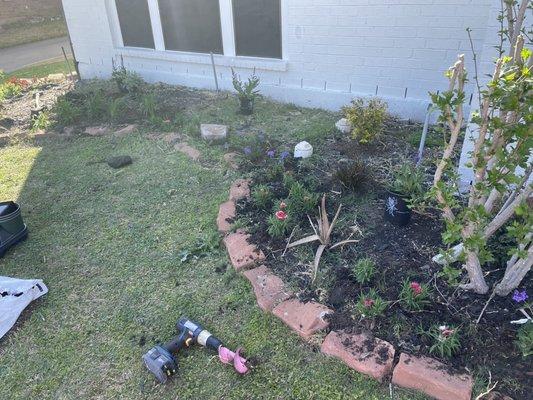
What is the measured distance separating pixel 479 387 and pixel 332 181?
185cm

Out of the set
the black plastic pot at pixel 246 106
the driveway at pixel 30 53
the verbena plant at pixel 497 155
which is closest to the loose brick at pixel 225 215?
the verbena plant at pixel 497 155

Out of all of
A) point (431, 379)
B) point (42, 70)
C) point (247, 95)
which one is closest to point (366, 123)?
point (247, 95)

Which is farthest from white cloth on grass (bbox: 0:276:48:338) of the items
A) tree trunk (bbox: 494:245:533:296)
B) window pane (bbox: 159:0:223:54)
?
window pane (bbox: 159:0:223:54)

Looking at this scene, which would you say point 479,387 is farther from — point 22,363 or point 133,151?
point 133,151

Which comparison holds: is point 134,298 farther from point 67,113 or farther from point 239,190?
point 67,113

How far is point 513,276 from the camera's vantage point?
6.89ft

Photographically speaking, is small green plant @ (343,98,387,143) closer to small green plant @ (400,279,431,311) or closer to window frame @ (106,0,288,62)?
→ window frame @ (106,0,288,62)

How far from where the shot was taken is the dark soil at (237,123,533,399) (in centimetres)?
193

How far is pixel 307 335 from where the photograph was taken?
2146 mm

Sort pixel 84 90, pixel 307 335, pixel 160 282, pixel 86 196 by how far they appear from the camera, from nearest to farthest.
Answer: pixel 307 335
pixel 160 282
pixel 86 196
pixel 84 90

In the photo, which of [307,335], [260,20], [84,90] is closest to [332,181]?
[307,335]

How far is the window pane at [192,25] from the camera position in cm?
559

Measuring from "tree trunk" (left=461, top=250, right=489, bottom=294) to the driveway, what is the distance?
1165cm

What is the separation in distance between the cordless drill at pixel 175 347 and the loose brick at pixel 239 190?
4.19 feet
